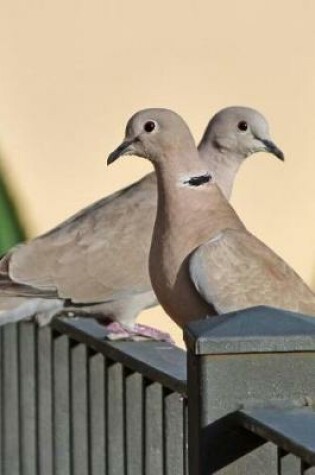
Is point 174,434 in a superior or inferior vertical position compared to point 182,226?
inferior

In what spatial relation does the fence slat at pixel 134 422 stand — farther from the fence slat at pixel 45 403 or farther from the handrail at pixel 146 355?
the fence slat at pixel 45 403

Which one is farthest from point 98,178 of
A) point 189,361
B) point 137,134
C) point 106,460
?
point 189,361

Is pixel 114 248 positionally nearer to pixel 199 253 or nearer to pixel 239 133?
pixel 239 133

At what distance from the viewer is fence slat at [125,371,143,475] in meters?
3.09

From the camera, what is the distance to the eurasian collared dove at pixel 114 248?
5.35 metres

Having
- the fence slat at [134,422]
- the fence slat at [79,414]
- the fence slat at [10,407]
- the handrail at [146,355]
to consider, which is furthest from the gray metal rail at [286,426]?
the fence slat at [10,407]

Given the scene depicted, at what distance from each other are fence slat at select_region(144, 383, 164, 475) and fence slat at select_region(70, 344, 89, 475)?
0.39 meters

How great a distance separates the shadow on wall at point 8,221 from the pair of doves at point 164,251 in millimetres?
478

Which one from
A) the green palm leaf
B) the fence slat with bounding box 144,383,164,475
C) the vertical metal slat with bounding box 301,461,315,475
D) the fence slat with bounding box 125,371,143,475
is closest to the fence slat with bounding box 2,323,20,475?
the fence slat with bounding box 125,371,143,475

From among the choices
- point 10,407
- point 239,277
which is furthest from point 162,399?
point 239,277

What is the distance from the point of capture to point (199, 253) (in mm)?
4211

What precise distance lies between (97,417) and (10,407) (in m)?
0.80

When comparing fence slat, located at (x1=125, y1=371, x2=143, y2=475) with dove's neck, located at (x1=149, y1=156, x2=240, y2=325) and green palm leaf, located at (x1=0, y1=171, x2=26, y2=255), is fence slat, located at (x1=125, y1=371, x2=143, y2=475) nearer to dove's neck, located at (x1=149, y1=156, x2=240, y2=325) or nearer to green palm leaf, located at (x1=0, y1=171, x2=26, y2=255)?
dove's neck, located at (x1=149, y1=156, x2=240, y2=325)

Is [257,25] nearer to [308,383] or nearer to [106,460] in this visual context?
[106,460]
